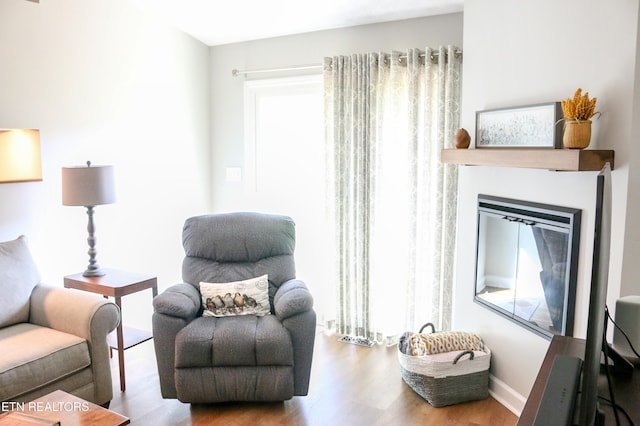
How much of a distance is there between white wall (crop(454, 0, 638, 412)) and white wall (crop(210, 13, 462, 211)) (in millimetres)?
467

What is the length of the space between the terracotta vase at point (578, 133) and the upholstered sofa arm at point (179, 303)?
6.95 feet

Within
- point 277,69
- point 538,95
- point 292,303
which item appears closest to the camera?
point 538,95

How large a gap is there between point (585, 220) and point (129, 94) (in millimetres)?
3192

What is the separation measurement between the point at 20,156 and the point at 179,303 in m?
1.29

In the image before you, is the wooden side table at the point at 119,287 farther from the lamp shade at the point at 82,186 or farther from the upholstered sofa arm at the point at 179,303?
the lamp shade at the point at 82,186

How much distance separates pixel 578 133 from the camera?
84.3 inches

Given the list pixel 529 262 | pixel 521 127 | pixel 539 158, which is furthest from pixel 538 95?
pixel 529 262

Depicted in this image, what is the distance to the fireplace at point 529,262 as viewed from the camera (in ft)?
7.90

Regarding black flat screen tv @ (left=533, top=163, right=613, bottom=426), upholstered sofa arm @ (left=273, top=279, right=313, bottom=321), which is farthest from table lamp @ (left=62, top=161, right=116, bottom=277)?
black flat screen tv @ (left=533, top=163, right=613, bottom=426)

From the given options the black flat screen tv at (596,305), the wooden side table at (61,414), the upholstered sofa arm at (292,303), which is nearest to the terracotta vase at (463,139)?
the upholstered sofa arm at (292,303)

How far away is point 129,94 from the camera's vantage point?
3820mm

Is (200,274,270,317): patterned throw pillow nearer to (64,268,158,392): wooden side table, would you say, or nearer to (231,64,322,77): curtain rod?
(64,268,158,392): wooden side table

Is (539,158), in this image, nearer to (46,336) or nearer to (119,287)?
(119,287)

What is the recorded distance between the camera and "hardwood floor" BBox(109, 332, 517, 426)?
2.71 m
